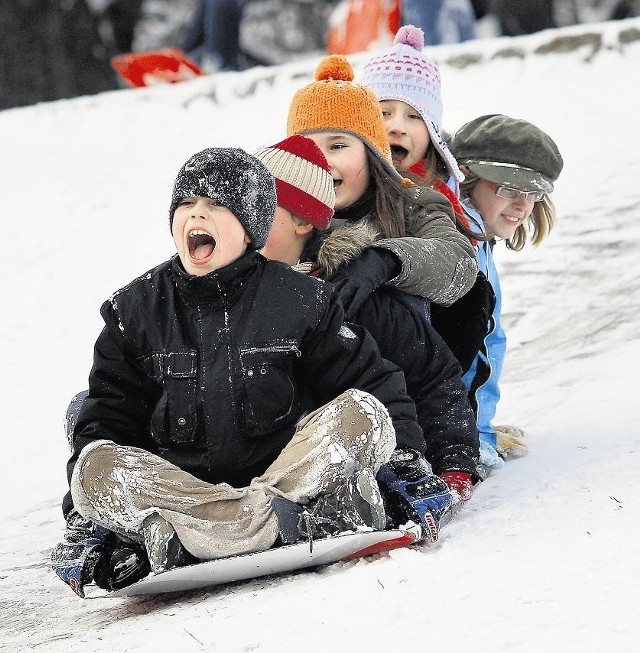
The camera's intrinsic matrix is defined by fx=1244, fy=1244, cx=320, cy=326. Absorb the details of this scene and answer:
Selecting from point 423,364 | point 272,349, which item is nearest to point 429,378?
point 423,364

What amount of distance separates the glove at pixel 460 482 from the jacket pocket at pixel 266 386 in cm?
55

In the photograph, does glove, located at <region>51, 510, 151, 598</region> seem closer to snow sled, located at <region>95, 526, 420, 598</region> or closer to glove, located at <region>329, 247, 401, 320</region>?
snow sled, located at <region>95, 526, 420, 598</region>

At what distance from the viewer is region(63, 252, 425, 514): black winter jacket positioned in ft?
8.47

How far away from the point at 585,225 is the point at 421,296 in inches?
138

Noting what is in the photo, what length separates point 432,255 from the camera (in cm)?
314

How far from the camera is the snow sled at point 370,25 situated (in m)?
10.1

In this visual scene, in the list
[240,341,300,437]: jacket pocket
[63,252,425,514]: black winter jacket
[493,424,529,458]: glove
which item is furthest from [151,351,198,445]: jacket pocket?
[493,424,529,458]: glove

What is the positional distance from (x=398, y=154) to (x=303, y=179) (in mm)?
907

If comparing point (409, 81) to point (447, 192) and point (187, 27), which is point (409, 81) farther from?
point (187, 27)

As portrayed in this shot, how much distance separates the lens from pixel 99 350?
2717 millimetres

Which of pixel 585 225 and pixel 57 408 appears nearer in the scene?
pixel 57 408

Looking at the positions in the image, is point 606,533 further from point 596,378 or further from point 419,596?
point 596,378

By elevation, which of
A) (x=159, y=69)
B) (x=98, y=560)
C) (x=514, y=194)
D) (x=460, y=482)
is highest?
(x=514, y=194)

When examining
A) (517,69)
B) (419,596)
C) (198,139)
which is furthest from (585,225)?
(419,596)
